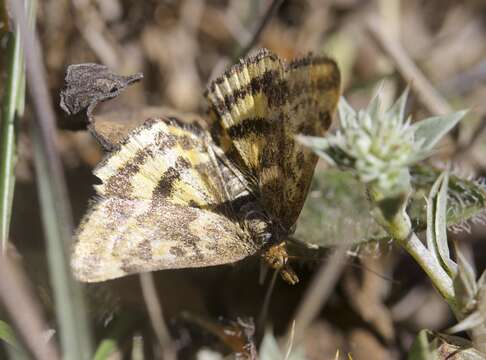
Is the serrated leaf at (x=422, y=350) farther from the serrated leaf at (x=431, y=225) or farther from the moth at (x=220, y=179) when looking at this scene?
the moth at (x=220, y=179)

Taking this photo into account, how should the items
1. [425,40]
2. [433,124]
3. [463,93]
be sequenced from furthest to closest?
1. [425,40]
2. [463,93]
3. [433,124]

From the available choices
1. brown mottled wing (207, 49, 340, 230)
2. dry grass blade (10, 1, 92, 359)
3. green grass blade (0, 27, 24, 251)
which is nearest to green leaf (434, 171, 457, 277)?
brown mottled wing (207, 49, 340, 230)

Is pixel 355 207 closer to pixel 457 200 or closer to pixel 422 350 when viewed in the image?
pixel 457 200

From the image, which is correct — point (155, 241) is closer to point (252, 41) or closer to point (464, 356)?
point (464, 356)

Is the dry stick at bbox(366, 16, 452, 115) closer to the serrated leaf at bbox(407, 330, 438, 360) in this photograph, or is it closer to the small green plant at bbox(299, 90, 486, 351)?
the small green plant at bbox(299, 90, 486, 351)

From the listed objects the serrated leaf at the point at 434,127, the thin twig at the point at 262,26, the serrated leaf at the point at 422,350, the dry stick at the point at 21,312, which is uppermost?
the thin twig at the point at 262,26

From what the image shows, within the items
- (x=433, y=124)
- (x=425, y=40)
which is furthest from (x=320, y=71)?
(x=425, y=40)

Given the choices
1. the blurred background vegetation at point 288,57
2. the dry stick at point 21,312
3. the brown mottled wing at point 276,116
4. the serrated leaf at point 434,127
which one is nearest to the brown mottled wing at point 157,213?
the brown mottled wing at point 276,116

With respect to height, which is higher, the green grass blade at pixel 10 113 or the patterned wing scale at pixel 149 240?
the green grass blade at pixel 10 113
